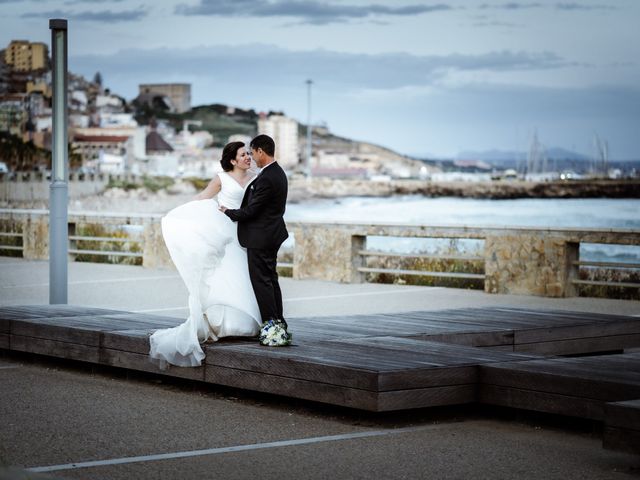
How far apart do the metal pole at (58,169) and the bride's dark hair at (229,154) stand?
4547 millimetres

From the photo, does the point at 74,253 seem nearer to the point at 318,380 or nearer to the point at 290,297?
the point at 290,297

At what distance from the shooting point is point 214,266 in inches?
391

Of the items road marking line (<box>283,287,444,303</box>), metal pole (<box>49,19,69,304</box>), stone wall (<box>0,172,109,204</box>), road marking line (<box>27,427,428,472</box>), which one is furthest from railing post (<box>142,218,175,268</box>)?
stone wall (<box>0,172,109,204</box>)

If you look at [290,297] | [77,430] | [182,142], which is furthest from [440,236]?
[182,142]

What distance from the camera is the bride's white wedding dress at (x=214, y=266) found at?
9.84m

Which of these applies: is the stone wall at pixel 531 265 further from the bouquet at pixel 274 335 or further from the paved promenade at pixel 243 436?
the bouquet at pixel 274 335

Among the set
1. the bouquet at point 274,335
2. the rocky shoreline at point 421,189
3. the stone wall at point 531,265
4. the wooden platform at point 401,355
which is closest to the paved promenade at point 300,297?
the stone wall at point 531,265

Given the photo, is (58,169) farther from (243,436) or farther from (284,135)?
(284,135)

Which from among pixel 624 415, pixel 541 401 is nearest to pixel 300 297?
pixel 541 401

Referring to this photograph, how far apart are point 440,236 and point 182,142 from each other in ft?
333

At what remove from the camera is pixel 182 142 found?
120250 mm

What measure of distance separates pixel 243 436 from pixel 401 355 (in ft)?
5.34

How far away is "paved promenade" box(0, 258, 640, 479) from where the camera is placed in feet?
22.7

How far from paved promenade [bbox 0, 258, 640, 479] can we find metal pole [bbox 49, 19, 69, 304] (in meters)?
3.05
